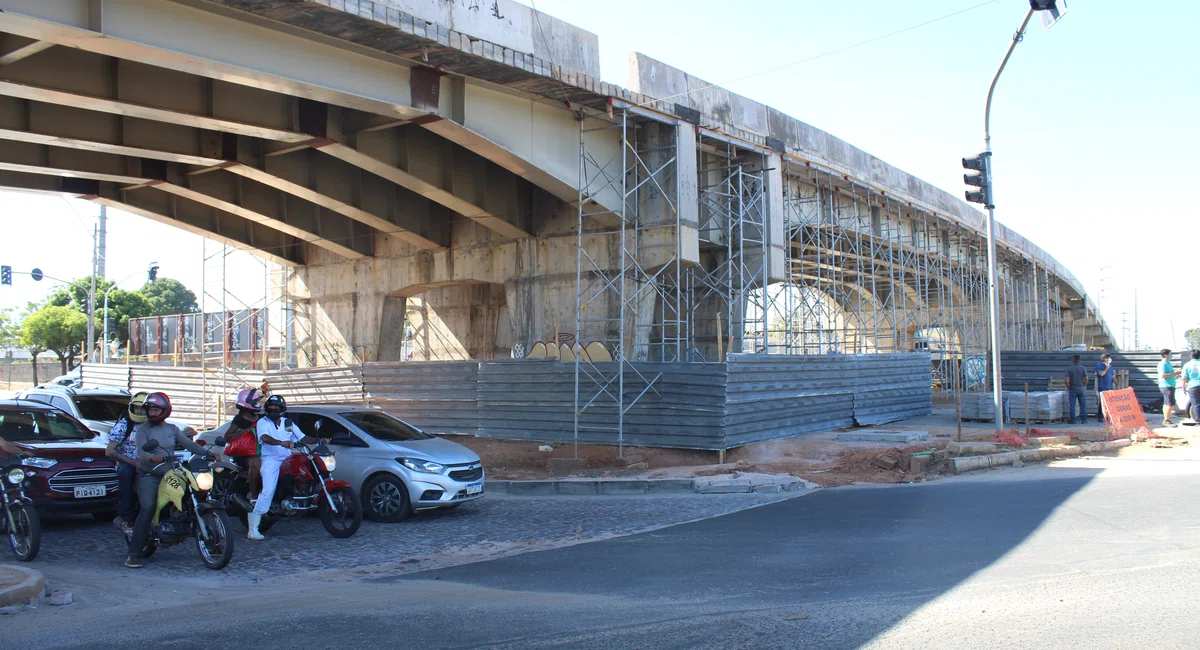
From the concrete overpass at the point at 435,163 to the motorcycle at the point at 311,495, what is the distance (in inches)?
305

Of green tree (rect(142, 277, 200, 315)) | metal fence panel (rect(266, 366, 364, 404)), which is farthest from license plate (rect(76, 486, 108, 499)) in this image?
green tree (rect(142, 277, 200, 315))

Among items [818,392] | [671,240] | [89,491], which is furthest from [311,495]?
[818,392]

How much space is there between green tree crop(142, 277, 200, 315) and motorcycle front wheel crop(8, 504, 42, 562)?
8431cm

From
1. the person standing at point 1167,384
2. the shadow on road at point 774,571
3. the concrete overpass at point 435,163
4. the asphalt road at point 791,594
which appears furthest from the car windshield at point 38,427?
the person standing at point 1167,384

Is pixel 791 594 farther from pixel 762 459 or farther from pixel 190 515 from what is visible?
pixel 762 459

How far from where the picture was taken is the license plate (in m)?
10.3

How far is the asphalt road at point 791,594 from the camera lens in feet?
18.6

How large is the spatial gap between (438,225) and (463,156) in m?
4.30

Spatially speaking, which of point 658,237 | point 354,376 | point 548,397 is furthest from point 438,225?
point 548,397

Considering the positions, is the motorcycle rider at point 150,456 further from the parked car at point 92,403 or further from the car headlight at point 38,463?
the parked car at point 92,403

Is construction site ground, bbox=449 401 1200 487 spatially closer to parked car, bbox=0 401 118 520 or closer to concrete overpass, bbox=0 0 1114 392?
concrete overpass, bbox=0 0 1114 392

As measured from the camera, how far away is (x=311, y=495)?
1009 centimetres

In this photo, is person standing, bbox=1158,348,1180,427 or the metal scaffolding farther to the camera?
person standing, bbox=1158,348,1180,427

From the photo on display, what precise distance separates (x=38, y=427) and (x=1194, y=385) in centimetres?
2174
